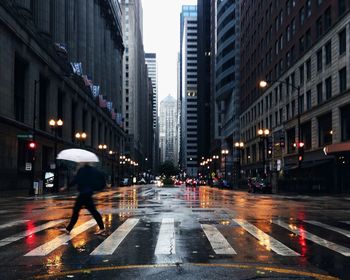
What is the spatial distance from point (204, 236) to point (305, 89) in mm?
50407

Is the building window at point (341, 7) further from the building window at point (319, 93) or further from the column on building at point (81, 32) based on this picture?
the column on building at point (81, 32)

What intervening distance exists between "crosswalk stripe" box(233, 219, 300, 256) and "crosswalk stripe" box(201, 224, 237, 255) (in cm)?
87

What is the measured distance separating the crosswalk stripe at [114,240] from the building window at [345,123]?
35191 millimetres

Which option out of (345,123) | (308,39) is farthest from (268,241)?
(308,39)

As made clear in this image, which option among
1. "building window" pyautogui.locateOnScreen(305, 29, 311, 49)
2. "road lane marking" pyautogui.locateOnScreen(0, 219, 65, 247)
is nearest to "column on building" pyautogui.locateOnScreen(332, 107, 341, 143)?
"building window" pyautogui.locateOnScreen(305, 29, 311, 49)

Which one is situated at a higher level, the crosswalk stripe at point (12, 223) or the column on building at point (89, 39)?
the column on building at point (89, 39)

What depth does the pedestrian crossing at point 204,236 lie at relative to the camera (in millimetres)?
10023

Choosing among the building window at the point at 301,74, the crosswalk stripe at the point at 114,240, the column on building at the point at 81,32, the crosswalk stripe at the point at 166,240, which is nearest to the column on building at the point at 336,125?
the building window at the point at 301,74

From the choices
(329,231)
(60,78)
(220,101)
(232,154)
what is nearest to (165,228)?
(329,231)

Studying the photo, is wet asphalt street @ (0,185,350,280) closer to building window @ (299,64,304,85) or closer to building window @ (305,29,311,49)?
building window @ (305,29,311,49)

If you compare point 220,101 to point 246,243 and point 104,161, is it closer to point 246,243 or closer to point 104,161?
point 104,161

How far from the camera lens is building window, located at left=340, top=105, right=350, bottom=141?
46.2 m

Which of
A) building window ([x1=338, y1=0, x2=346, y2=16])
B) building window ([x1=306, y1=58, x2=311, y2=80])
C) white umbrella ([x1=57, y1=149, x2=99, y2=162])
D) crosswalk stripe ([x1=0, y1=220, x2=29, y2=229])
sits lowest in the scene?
crosswalk stripe ([x1=0, y1=220, x2=29, y2=229])

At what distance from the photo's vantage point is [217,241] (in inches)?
450
